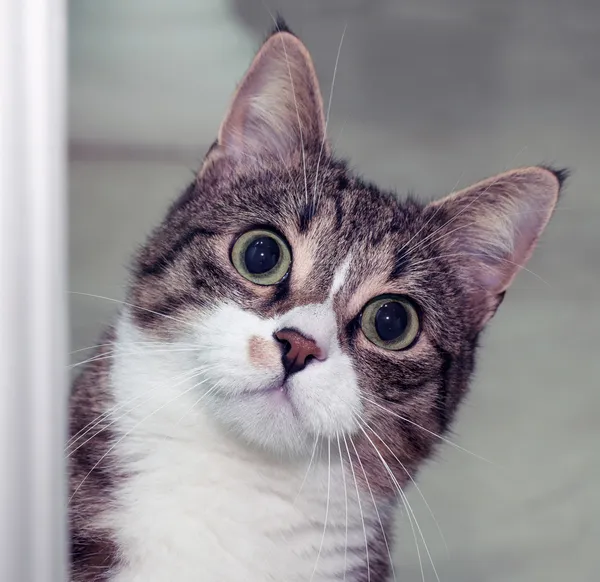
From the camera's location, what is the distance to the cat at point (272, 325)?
2.83 feet

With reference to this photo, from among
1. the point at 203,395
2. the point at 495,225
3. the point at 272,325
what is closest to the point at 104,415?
the point at 203,395

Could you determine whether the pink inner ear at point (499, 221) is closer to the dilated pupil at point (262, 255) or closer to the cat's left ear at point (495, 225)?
the cat's left ear at point (495, 225)

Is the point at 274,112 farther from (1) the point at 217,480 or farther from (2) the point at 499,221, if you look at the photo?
(1) the point at 217,480

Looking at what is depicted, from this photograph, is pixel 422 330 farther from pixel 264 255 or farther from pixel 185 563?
pixel 185 563

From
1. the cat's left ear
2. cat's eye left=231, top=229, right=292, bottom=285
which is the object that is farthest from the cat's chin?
the cat's left ear

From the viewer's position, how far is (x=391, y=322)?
906 mm

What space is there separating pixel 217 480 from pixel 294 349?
0.24 m

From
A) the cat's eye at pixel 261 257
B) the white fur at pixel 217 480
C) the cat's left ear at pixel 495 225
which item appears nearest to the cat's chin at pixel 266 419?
the white fur at pixel 217 480

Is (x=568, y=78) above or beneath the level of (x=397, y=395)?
above

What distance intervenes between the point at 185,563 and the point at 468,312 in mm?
492

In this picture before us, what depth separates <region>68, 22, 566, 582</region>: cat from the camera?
0.86 meters

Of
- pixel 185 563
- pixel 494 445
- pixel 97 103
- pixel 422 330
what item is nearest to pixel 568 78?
pixel 422 330

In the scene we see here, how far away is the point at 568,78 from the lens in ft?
3.33

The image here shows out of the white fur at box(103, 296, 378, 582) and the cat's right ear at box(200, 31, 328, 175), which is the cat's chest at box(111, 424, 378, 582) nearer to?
the white fur at box(103, 296, 378, 582)
